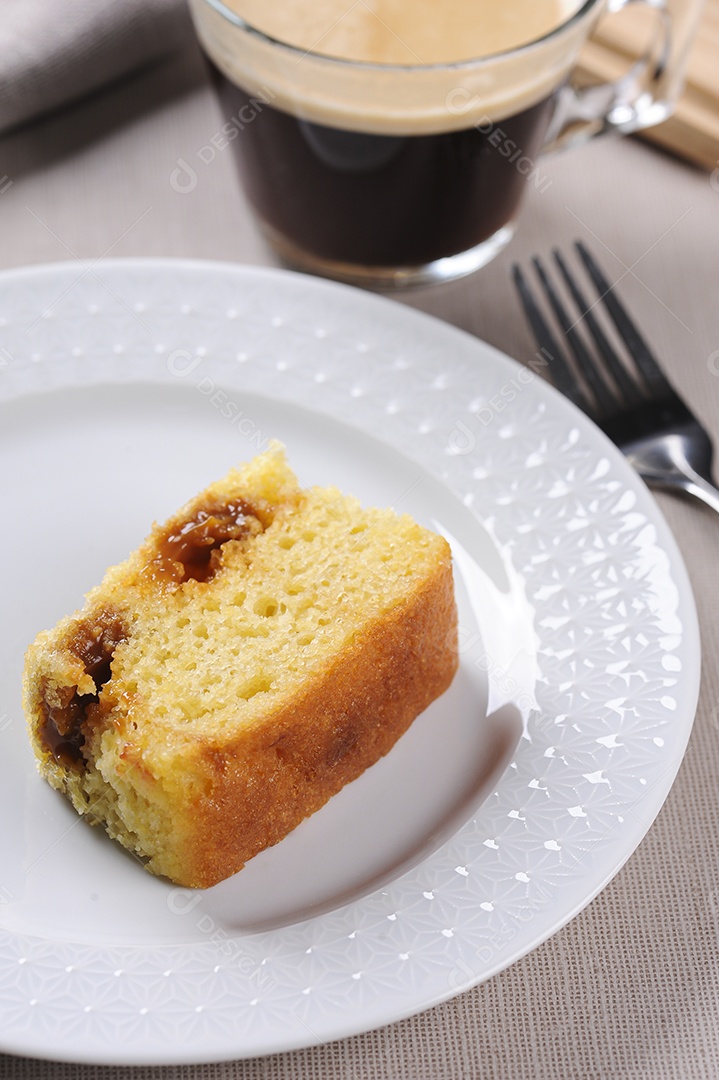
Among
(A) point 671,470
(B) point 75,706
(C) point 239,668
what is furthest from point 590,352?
(B) point 75,706

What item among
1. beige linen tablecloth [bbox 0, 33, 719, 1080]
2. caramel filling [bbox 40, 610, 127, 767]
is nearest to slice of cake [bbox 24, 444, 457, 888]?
caramel filling [bbox 40, 610, 127, 767]

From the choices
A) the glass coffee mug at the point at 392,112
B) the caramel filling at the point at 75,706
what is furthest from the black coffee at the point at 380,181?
the caramel filling at the point at 75,706

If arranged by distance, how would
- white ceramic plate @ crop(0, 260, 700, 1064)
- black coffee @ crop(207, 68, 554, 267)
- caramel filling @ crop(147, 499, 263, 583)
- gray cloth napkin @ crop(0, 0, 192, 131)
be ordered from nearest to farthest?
1. white ceramic plate @ crop(0, 260, 700, 1064)
2. caramel filling @ crop(147, 499, 263, 583)
3. black coffee @ crop(207, 68, 554, 267)
4. gray cloth napkin @ crop(0, 0, 192, 131)

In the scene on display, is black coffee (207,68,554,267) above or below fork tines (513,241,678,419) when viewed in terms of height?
above

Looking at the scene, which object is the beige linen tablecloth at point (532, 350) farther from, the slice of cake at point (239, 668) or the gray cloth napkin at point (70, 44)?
the slice of cake at point (239, 668)

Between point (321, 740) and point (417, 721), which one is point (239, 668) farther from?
point (417, 721)

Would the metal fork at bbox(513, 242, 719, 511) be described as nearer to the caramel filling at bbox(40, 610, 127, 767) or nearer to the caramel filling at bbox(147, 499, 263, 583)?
the caramel filling at bbox(147, 499, 263, 583)
